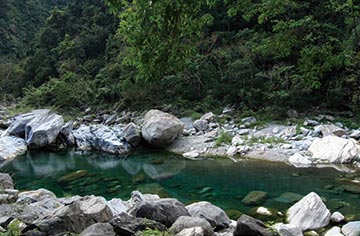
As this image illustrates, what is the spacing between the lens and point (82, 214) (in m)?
A: 4.65

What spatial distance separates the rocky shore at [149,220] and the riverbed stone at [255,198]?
66cm

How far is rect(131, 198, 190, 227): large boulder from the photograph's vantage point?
5171 millimetres

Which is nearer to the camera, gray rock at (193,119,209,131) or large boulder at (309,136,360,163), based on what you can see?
large boulder at (309,136,360,163)

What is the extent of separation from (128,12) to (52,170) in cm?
1079

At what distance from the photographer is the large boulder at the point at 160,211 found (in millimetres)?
5171

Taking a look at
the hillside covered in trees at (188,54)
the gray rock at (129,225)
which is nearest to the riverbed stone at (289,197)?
the hillside covered in trees at (188,54)

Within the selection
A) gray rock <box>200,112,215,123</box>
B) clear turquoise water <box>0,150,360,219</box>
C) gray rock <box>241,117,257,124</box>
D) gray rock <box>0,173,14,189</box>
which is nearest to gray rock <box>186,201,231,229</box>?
clear turquoise water <box>0,150,360,219</box>

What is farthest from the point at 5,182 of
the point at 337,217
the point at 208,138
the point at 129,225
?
the point at 208,138

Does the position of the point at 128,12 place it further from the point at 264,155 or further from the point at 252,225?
the point at 264,155

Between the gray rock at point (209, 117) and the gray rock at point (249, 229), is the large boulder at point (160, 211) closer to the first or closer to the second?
the gray rock at point (249, 229)

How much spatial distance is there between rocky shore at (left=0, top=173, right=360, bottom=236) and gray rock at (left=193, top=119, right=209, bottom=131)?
8.62 meters

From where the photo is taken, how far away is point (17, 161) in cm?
1432

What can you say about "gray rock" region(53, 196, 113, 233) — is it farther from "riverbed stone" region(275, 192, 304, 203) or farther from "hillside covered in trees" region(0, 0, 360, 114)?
"riverbed stone" region(275, 192, 304, 203)

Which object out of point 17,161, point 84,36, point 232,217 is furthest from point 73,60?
point 232,217
